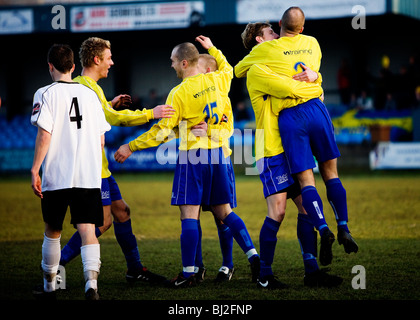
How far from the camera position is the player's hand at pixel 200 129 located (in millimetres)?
5344

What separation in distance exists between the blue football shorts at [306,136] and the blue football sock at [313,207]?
209 mm

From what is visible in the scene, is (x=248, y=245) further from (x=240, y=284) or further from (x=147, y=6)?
(x=147, y=6)

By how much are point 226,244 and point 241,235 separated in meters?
0.53

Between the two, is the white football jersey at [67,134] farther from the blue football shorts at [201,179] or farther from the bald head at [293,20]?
the bald head at [293,20]

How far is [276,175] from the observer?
5184 mm

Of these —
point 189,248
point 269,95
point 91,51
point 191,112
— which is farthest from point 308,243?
point 91,51

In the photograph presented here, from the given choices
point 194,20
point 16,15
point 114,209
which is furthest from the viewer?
point 16,15

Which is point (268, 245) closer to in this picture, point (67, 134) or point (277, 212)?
point (277, 212)

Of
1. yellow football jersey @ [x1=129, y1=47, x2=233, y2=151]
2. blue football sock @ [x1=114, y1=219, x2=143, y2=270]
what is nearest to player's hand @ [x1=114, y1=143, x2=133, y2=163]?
yellow football jersey @ [x1=129, y1=47, x2=233, y2=151]

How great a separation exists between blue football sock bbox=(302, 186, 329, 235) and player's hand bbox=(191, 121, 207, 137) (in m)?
1.04

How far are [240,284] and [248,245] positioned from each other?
13.9 inches

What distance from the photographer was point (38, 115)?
453 centimetres

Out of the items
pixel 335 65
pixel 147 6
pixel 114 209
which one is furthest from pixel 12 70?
pixel 114 209


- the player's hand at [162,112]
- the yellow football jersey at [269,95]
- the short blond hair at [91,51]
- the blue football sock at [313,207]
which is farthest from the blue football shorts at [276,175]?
the short blond hair at [91,51]
